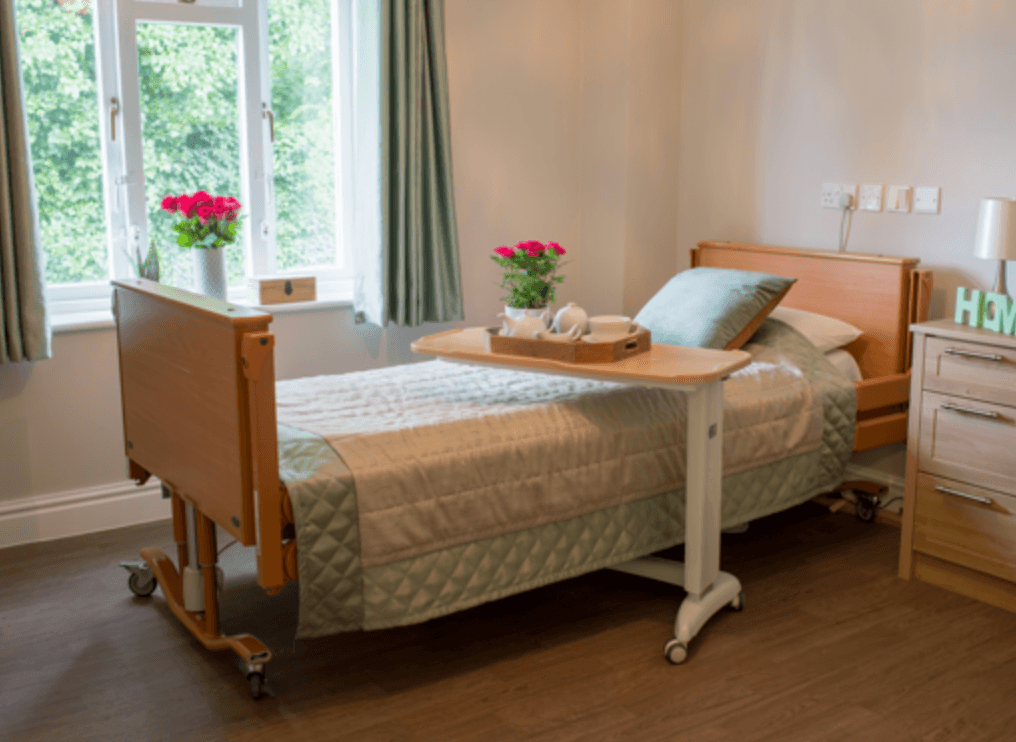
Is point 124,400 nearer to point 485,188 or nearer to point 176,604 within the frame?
point 176,604

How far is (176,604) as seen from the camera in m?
2.67

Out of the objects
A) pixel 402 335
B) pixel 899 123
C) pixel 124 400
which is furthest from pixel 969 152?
pixel 124 400

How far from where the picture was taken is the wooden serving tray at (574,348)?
2.51 m

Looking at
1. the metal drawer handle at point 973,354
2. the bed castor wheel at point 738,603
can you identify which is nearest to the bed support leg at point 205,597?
the bed castor wheel at point 738,603

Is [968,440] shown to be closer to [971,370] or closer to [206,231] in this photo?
[971,370]

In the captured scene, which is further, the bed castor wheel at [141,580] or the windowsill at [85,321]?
the windowsill at [85,321]

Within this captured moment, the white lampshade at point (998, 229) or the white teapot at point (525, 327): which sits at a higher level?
the white lampshade at point (998, 229)

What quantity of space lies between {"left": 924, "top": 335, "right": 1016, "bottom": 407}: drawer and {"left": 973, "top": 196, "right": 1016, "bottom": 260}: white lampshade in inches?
12.4

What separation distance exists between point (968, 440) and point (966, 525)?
0.25 meters

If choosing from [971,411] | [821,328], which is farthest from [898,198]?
[971,411]

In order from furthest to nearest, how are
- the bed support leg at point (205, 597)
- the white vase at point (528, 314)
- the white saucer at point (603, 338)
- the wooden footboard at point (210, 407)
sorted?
the white vase at point (528, 314) → the white saucer at point (603, 338) → the bed support leg at point (205, 597) → the wooden footboard at point (210, 407)

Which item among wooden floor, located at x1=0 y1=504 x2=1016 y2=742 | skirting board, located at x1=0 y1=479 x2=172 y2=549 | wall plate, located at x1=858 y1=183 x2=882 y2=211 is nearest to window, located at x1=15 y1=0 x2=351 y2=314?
skirting board, located at x1=0 y1=479 x2=172 y2=549

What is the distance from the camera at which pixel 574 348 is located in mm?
2504

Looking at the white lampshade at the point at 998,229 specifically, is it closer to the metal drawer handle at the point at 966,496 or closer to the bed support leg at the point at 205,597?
the metal drawer handle at the point at 966,496
